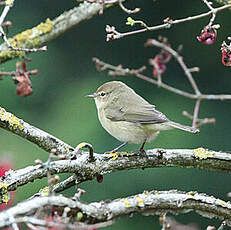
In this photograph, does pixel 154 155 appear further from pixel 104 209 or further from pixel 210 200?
pixel 104 209

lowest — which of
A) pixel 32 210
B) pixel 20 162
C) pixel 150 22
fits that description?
pixel 32 210

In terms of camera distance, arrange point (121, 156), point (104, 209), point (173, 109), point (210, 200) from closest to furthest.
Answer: point (104, 209), point (210, 200), point (121, 156), point (173, 109)

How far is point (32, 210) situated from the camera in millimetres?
1583

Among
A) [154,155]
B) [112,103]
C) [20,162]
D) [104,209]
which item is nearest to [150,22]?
[20,162]

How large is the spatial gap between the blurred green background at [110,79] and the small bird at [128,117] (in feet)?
7.87

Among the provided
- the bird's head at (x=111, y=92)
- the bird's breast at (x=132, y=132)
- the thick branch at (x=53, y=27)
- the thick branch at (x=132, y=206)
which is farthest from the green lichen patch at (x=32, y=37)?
the thick branch at (x=132, y=206)

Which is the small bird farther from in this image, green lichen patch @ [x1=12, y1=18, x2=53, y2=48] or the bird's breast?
green lichen patch @ [x1=12, y1=18, x2=53, y2=48]

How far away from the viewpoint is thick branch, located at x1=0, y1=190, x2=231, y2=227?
1.58 m

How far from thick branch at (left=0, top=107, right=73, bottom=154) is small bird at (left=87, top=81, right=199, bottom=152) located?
1.56ft

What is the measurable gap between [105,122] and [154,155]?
818 mm

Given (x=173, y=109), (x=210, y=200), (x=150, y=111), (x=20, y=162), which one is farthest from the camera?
(x=173, y=109)

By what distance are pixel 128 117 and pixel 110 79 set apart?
3.73m

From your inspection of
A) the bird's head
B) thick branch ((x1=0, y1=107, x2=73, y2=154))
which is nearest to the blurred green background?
the bird's head

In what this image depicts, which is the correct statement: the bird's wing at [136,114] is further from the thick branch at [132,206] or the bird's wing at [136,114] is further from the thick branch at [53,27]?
the thick branch at [132,206]
